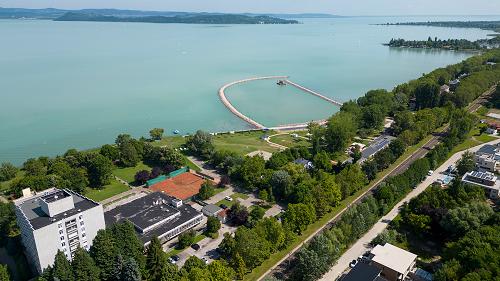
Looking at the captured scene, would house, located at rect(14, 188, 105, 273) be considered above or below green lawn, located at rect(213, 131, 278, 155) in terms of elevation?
above

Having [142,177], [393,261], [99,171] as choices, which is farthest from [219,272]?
[99,171]

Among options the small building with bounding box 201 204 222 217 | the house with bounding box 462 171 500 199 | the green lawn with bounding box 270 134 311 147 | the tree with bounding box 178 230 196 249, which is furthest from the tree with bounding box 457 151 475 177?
the tree with bounding box 178 230 196 249

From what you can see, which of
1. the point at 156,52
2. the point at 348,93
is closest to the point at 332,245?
the point at 348,93

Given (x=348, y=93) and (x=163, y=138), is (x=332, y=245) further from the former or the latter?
(x=348, y=93)

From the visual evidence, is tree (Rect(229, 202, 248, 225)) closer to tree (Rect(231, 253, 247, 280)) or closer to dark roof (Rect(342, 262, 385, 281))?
tree (Rect(231, 253, 247, 280))

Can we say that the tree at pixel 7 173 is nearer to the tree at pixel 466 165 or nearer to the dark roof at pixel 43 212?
the dark roof at pixel 43 212

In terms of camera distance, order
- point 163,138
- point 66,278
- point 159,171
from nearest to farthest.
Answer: point 66,278 < point 159,171 < point 163,138
